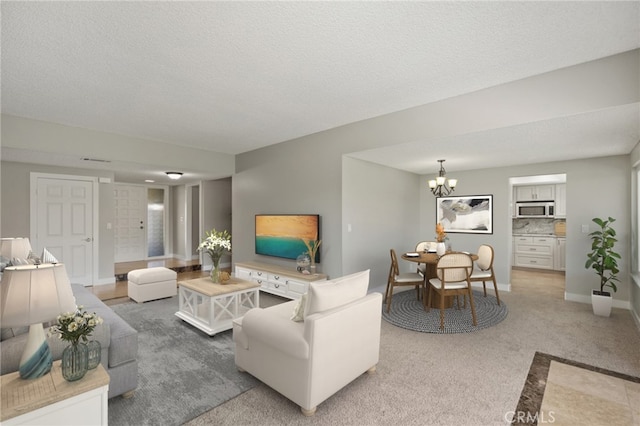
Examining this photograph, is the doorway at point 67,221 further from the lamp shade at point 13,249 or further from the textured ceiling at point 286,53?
the lamp shade at point 13,249

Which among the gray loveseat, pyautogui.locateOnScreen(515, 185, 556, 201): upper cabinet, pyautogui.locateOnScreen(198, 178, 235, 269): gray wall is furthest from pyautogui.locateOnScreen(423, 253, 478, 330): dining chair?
pyautogui.locateOnScreen(198, 178, 235, 269): gray wall

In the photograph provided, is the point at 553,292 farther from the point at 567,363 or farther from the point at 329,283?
the point at 329,283

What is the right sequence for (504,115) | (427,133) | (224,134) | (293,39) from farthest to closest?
1. (224,134)
2. (427,133)
3. (504,115)
4. (293,39)

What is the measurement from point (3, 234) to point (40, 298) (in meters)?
5.25

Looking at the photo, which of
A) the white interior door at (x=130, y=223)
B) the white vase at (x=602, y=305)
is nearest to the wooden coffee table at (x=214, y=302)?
the white vase at (x=602, y=305)

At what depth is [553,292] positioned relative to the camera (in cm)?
529

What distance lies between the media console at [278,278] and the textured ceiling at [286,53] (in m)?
2.36

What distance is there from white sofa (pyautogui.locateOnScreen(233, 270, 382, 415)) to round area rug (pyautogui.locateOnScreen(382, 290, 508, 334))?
1.37m

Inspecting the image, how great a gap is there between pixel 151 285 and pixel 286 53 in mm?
4116

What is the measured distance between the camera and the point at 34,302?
1.48 m

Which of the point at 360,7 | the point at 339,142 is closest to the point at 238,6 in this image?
the point at 360,7

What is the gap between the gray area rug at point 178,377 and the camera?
7.02ft

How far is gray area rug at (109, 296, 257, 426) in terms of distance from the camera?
7.02 feet

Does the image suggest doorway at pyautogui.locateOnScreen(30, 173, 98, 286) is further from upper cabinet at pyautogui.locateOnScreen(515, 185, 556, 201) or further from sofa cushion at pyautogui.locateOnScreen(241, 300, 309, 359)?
upper cabinet at pyautogui.locateOnScreen(515, 185, 556, 201)
